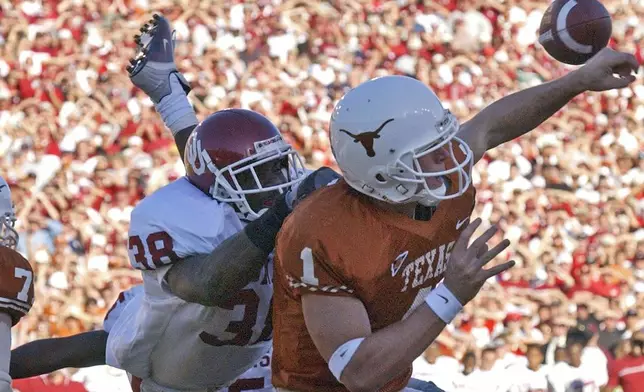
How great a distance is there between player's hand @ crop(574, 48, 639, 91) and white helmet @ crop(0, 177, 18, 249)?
1837 millimetres

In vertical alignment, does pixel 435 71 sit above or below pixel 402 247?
below

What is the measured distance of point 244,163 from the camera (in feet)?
11.4

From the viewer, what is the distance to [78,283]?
8211 millimetres

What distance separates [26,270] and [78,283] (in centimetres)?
498

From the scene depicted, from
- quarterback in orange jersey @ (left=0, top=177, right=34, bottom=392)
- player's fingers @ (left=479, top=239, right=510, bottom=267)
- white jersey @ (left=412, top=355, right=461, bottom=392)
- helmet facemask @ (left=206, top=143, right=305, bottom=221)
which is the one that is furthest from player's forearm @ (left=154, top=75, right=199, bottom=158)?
white jersey @ (left=412, top=355, right=461, bottom=392)

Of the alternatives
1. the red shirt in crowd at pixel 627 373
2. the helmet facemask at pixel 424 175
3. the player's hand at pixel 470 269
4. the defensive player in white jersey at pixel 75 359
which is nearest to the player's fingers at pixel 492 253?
the player's hand at pixel 470 269

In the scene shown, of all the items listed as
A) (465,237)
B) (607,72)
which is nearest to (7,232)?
(465,237)

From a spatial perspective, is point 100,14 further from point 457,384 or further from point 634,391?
point 634,391

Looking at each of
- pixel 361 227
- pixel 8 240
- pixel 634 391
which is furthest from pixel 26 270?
pixel 634 391

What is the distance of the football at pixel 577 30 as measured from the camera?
150 inches

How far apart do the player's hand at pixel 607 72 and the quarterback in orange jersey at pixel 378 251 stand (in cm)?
58

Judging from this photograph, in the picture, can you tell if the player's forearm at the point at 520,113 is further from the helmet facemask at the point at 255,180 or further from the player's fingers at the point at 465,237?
the player's fingers at the point at 465,237

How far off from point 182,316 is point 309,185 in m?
0.82

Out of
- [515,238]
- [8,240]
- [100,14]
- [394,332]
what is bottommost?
[515,238]
